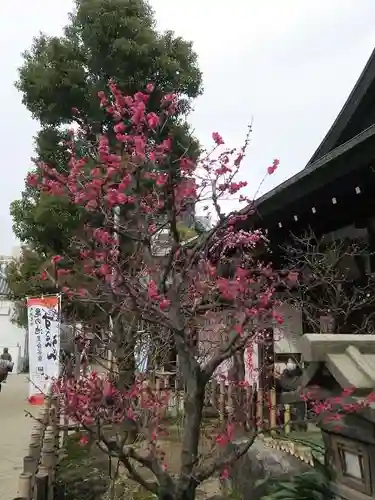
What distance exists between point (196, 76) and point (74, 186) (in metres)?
7.95

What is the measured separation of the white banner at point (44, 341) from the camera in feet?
33.1

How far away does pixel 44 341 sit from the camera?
1027 cm

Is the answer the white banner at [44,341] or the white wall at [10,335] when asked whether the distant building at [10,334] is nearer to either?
the white wall at [10,335]

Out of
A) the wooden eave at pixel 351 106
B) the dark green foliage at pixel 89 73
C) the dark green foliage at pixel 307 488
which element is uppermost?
the dark green foliage at pixel 89 73

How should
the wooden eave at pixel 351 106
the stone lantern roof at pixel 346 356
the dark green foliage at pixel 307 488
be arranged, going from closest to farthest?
the stone lantern roof at pixel 346 356 < the dark green foliage at pixel 307 488 < the wooden eave at pixel 351 106

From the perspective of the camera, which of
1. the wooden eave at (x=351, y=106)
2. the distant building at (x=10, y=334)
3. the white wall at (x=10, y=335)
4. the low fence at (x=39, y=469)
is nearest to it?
the low fence at (x=39, y=469)

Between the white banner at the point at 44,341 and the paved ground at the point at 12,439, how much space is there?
0.87 meters

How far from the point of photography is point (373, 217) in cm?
596

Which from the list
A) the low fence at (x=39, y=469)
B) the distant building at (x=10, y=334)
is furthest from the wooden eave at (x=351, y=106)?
the distant building at (x=10, y=334)

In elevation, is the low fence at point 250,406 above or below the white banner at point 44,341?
below

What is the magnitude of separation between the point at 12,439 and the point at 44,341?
1.96 metres

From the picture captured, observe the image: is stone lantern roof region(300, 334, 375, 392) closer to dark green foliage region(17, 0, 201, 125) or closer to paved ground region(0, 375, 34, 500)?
paved ground region(0, 375, 34, 500)

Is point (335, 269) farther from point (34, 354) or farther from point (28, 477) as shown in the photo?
point (34, 354)

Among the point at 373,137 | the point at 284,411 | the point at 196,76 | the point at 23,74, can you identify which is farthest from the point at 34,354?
the point at 373,137
